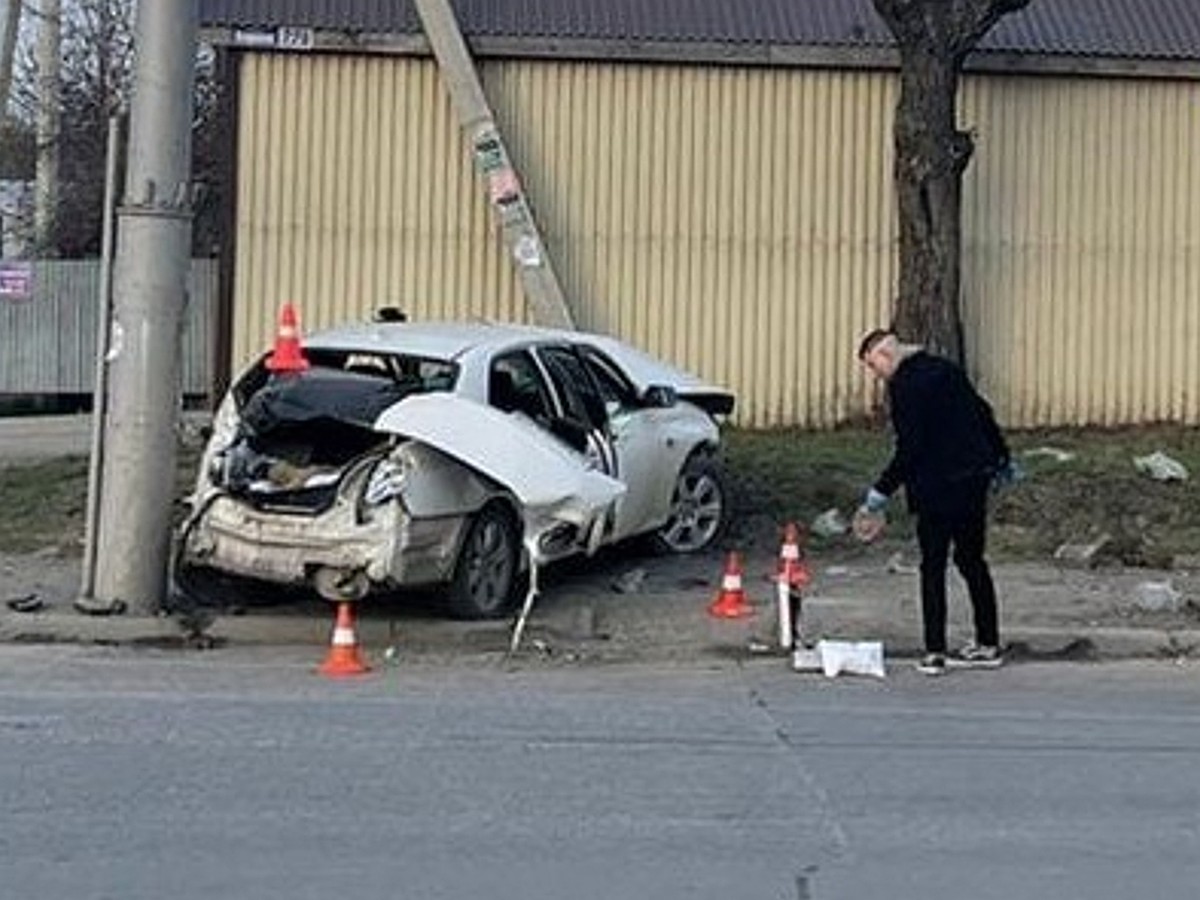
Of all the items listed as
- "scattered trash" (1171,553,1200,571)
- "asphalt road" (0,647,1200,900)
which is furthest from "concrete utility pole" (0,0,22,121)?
"asphalt road" (0,647,1200,900)

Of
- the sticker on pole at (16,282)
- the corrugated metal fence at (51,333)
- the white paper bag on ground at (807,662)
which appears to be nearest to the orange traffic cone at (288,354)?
the white paper bag on ground at (807,662)

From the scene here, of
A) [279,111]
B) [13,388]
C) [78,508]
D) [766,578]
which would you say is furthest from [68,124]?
→ [766,578]

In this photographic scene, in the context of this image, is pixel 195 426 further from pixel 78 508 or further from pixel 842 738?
pixel 842 738

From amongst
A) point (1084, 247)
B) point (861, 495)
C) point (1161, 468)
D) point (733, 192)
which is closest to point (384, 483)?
point (861, 495)

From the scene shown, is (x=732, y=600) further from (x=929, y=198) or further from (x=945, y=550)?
(x=929, y=198)

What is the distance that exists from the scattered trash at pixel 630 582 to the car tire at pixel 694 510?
64 cm

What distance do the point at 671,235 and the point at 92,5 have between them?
25.9 metres

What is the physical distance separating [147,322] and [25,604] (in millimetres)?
1795

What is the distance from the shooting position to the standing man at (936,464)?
11.0 m

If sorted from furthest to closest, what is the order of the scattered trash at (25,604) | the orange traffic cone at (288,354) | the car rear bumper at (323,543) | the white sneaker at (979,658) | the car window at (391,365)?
the scattered trash at (25,604) < the car window at (391,365) < the orange traffic cone at (288,354) < the car rear bumper at (323,543) < the white sneaker at (979,658)

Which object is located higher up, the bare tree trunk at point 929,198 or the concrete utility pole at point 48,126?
the concrete utility pole at point 48,126

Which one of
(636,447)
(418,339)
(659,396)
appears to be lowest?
(636,447)

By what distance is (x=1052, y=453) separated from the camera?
61.6 feet

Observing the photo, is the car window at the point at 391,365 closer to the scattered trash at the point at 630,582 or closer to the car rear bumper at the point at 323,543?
the car rear bumper at the point at 323,543
